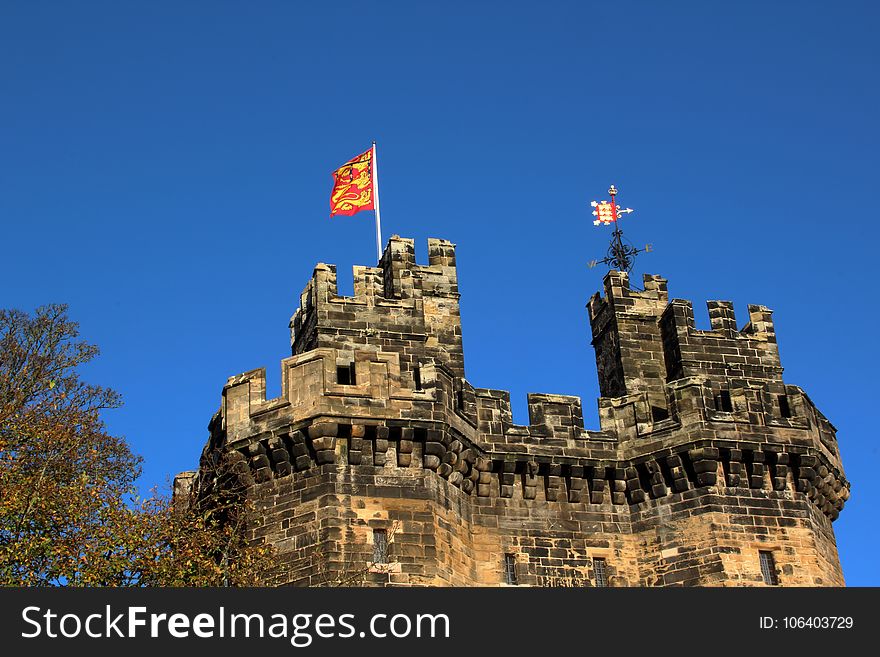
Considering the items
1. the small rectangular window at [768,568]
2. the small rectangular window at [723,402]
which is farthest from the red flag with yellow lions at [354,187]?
the small rectangular window at [768,568]

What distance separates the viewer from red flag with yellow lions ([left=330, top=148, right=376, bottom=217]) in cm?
4028

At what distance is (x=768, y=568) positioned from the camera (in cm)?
3341

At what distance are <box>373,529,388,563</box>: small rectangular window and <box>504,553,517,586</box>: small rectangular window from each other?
3751 mm

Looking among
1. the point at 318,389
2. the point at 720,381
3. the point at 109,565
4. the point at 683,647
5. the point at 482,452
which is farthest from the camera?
the point at 720,381

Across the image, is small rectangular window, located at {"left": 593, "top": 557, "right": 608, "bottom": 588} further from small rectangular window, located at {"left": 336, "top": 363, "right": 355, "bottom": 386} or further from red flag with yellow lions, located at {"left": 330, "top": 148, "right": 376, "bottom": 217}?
red flag with yellow lions, located at {"left": 330, "top": 148, "right": 376, "bottom": 217}

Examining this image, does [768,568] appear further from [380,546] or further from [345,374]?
[345,374]

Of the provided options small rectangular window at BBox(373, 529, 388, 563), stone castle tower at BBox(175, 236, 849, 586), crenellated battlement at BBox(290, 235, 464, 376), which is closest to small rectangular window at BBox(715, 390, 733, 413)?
stone castle tower at BBox(175, 236, 849, 586)

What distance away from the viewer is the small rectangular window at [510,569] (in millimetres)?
33094

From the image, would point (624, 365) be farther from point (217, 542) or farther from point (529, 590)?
point (529, 590)

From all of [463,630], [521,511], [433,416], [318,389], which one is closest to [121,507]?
[318,389]

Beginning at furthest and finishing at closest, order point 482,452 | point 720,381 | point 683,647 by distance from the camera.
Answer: point 720,381, point 482,452, point 683,647

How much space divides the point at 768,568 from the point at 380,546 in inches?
369

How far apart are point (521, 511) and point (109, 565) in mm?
9808

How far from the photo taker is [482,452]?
111 ft
